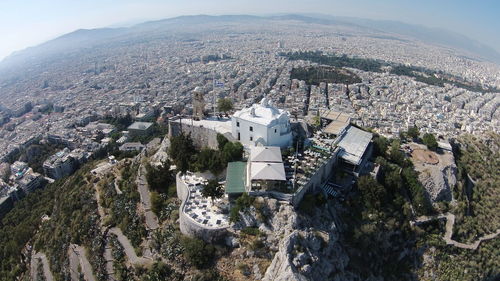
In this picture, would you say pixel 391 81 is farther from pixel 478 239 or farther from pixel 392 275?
pixel 392 275

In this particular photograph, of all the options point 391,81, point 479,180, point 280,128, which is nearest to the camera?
point 280,128

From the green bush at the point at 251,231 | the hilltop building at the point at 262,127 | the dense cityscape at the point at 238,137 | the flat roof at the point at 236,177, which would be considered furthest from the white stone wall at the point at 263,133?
the green bush at the point at 251,231

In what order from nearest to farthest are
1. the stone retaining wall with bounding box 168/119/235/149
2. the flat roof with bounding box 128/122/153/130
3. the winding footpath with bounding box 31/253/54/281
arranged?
1. the winding footpath with bounding box 31/253/54/281
2. the stone retaining wall with bounding box 168/119/235/149
3. the flat roof with bounding box 128/122/153/130

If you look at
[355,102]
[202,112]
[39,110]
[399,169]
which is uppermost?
[202,112]

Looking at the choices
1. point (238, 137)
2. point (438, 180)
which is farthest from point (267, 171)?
point (438, 180)

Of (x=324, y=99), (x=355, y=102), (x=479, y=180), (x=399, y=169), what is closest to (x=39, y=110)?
(x=324, y=99)

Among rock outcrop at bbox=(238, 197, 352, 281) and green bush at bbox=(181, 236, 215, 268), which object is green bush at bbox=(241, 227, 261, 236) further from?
green bush at bbox=(181, 236, 215, 268)

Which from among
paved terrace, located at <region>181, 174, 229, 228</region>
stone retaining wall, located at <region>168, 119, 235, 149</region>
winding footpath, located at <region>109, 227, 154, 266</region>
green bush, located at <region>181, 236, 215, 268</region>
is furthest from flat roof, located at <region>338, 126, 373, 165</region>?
winding footpath, located at <region>109, 227, 154, 266</region>
